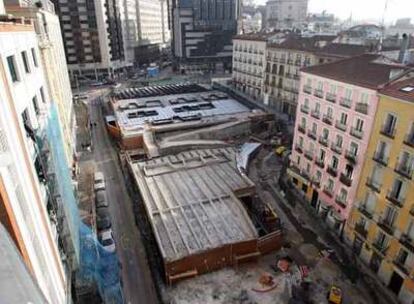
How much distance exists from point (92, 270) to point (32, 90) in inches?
697

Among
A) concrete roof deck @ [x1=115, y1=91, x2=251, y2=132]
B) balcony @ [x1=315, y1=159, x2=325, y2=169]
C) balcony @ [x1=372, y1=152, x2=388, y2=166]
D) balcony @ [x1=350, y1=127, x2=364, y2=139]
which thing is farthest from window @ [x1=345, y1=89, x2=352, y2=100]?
concrete roof deck @ [x1=115, y1=91, x2=251, y2=132]

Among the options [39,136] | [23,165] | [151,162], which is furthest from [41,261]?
[151,162]

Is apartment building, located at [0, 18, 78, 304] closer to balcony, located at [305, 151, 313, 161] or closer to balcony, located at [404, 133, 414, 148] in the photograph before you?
balcony, located at [404, 133, 414, 148]

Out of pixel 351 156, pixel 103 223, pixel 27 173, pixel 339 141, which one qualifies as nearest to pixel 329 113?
pixel 339 141

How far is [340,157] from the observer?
126 ft

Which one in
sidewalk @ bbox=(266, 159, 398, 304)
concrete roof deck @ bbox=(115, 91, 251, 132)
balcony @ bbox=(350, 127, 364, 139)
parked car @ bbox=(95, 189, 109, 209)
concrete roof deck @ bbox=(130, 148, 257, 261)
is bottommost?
sidewalk @ bbox=(266, 159, 398, 304)

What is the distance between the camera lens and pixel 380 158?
3238 centimetres

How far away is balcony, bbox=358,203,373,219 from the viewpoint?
34.5 metres

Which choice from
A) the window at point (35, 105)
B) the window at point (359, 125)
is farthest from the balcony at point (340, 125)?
the window at point (35, 105)

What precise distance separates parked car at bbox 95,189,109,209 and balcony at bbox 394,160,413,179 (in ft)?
117

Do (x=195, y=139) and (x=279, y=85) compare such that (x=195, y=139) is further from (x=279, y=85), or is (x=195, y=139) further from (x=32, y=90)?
(x=32, y=90)

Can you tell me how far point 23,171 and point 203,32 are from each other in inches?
4918

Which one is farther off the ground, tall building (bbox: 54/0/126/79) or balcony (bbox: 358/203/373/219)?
tall building (bbox: 54/0/126/79)

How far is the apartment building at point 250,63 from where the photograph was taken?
84000 mm
